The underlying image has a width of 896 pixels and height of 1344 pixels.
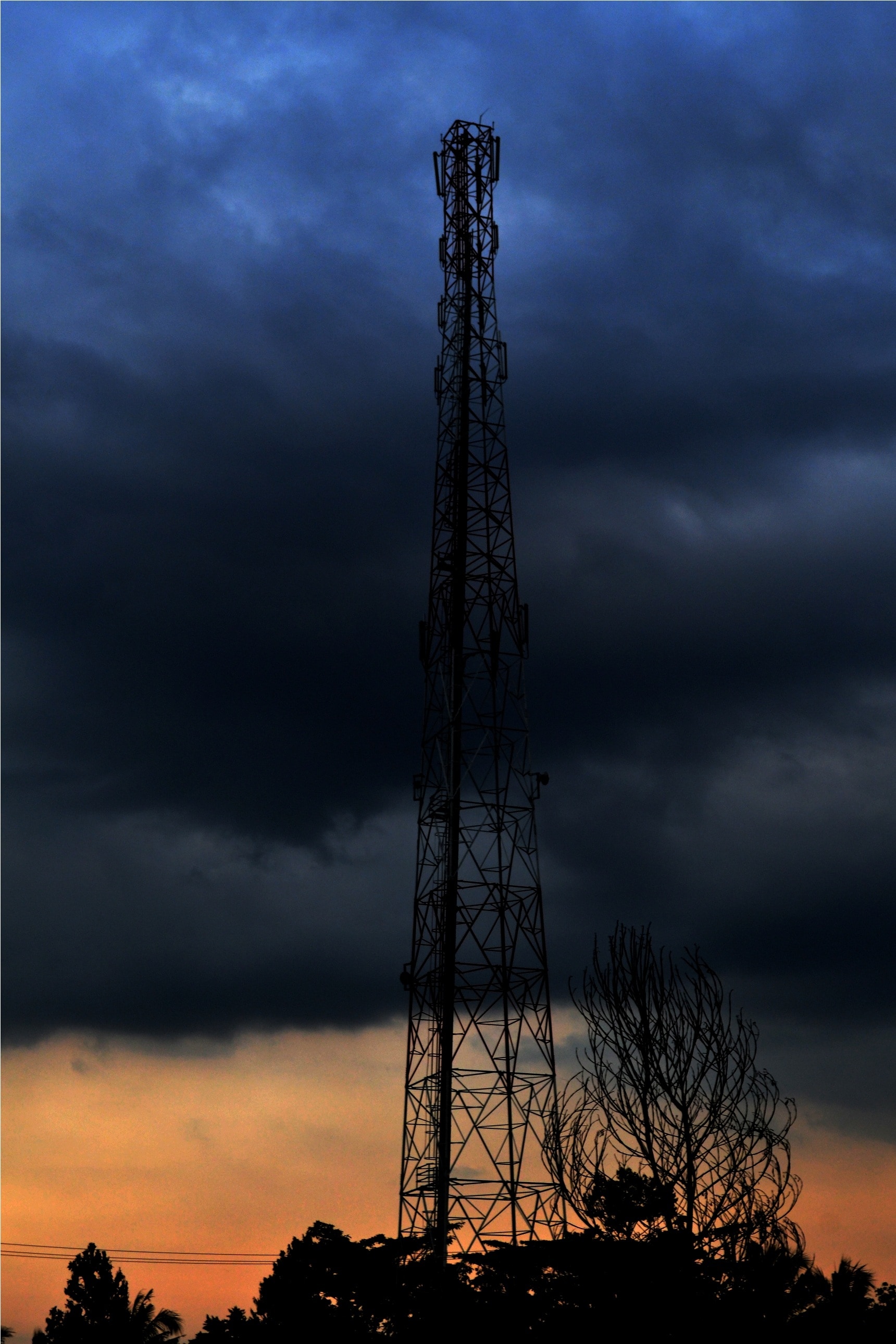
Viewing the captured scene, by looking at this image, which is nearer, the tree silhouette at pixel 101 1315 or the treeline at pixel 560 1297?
the treeline at pixel 560 1297

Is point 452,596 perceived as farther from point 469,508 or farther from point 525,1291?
point 525,1291

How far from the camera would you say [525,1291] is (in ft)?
117

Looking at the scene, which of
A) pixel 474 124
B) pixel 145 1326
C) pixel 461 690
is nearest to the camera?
pixel 461 690

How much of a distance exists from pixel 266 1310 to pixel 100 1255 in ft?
43.5

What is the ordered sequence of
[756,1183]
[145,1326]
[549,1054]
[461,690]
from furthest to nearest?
[145,1326] → [461,690] → [549,1054] → [756,1183]

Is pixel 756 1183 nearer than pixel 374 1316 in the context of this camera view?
Yes

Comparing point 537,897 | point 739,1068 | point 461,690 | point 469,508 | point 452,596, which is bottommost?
point 739,1068

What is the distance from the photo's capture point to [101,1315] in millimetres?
56594

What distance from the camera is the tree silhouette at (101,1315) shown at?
184 ft

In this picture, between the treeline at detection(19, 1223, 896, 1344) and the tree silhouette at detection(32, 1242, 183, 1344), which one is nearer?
the treeline at detection(19, 1223, 896, 1344)

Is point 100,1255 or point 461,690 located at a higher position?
point 461,690

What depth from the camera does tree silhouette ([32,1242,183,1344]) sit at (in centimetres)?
5606

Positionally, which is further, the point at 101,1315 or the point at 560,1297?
the point at 101,1315

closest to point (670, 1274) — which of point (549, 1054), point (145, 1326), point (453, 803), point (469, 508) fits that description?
point (549, 1054)
